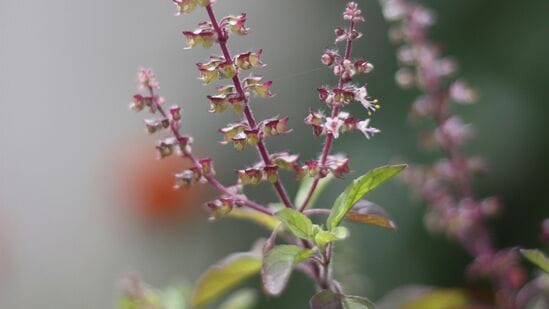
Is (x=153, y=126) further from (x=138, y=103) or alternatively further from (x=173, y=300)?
(x=173, y=300)

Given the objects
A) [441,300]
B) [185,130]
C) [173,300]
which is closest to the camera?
[173,300]

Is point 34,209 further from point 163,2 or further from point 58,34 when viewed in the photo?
point 163,2

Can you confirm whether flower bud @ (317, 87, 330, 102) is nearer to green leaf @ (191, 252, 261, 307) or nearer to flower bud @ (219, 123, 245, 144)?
flower bud @ (219, 123, 245, 144)

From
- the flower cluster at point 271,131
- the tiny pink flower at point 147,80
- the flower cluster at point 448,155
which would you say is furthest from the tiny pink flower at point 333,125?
the flower cluster at point 448,155

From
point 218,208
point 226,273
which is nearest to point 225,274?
point 226,273

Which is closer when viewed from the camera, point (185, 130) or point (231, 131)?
point (231, 131)

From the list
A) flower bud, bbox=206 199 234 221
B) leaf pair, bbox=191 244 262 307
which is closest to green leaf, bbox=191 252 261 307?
leaf pair, bbox=191 244 262 307

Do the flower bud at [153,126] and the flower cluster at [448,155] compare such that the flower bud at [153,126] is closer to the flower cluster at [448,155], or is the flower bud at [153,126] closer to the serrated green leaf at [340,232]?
the serrated green leaf at [340,232]
